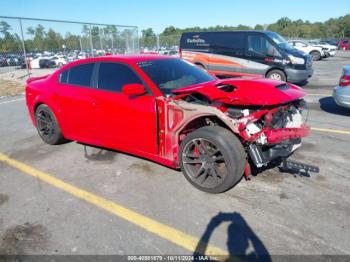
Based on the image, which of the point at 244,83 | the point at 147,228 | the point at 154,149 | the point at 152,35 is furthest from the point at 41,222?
the point at 152,35

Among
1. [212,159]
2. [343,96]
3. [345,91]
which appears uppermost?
[345,91]

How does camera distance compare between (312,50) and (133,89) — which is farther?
(312,50)

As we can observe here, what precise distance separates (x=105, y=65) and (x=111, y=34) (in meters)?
15.4

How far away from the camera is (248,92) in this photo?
344 cm

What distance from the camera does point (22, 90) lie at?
42.7ft

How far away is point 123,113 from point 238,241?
7.20 ft

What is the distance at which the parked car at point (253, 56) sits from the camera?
35.7 ft

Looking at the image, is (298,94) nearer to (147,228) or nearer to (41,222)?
(147,228)

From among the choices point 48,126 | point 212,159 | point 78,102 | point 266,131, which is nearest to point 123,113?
point 78,102

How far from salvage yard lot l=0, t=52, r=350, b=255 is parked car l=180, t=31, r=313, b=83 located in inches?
260

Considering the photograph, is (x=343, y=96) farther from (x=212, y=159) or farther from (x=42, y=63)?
(x=42, y=63)

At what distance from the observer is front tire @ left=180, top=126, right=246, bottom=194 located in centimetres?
333

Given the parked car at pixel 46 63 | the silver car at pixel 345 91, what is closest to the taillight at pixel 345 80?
the silver car at pixel 345 91

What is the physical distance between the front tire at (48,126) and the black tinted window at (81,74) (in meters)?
0.79
